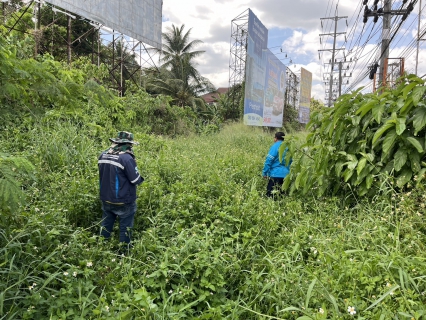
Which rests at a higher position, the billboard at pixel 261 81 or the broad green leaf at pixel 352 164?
the billboard at pixel 261 81

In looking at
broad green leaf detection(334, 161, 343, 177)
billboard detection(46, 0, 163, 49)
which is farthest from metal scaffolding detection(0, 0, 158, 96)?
broad green leaf detection(334, 161, 343, 177)

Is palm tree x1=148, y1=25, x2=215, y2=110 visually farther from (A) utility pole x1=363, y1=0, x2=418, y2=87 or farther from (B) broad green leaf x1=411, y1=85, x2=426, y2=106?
(B) broad green leaf x1=411, y1=85, x2=426, y2=106

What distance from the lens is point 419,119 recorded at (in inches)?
116

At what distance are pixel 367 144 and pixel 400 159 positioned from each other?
18.3 inches

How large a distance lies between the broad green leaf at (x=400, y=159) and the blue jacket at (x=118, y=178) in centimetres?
270

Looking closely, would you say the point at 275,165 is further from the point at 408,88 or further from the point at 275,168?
the point at 408,88

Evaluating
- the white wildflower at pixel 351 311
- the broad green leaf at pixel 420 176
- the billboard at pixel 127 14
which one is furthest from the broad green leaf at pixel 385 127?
the billboard at pixel 127 14

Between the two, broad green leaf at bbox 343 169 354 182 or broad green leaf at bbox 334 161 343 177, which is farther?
broad green leaf at bbox 334 161 343 177

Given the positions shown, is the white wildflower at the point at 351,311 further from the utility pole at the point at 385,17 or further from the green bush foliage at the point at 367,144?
the utility pole at the point at 385,17

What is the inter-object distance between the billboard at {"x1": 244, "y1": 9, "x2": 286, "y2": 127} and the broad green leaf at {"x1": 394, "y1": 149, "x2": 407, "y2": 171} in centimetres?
1047

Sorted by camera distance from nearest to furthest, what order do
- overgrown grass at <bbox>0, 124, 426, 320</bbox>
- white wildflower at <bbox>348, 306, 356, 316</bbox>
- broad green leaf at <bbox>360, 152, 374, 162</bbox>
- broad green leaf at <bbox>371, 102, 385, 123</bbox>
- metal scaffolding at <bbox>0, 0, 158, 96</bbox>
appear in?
1. white wildflower at <bbox>348, 306, 356, 316</bbox>
2. overgrown grass at <bbox>0, 124, 426, 320</bbox>
3. broad green leaf at <bbox>371, 102, 385, 123</bbox>
4. broad green leaf at <bbox>360, 152, 374, 162</bbox>
5. metal scaffolding at <bbox>0, 0, 158, 96</bbox>

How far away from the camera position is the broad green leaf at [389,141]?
10.2ft

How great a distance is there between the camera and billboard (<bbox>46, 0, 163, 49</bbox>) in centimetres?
1020

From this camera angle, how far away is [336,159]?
363cm
